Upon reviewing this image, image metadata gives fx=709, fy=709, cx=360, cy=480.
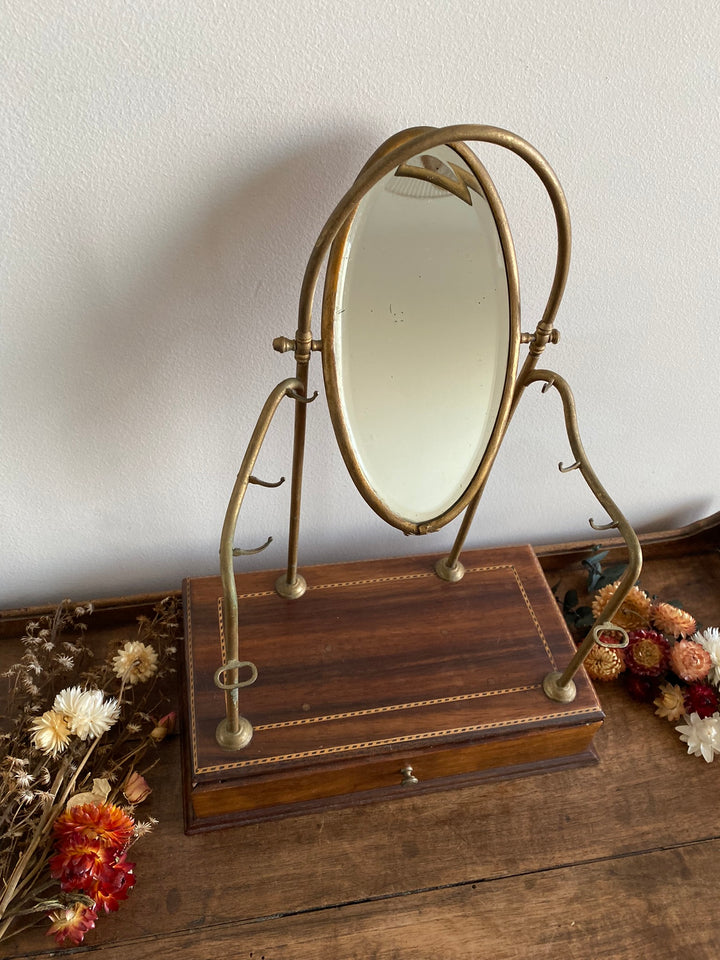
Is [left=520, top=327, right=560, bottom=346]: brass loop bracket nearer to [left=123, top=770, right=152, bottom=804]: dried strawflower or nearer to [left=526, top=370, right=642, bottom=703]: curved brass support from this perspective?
[left=526, top=370, right=642, bottom=703]: curved brass support

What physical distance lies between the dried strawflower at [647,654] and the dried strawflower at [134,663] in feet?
1.74

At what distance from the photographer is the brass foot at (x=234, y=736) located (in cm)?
63

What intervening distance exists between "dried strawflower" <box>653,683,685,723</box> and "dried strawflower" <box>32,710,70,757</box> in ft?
2.06

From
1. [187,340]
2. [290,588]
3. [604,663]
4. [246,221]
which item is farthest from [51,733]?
[604,663]

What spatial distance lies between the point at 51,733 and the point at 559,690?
A: 480 millimetres

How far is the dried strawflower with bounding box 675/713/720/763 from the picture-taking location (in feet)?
2.52

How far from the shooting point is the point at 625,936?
647mm

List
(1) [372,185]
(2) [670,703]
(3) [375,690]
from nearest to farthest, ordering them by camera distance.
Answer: (1) [372,185], (3) [375,690], (2) [670,703]

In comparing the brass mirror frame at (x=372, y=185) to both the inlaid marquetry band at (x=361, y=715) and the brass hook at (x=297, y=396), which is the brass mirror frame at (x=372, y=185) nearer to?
the brass hook at (x=297, y=396)

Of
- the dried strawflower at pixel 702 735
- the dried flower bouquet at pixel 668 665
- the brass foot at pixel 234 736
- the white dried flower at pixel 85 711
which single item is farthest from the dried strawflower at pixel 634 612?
the white dried flower at pixel 85 711

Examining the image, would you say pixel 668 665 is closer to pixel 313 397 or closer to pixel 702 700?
pixel 702 700

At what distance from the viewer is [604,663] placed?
31.7 inches

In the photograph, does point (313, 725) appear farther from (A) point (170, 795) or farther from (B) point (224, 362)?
(B) point (224, 362)

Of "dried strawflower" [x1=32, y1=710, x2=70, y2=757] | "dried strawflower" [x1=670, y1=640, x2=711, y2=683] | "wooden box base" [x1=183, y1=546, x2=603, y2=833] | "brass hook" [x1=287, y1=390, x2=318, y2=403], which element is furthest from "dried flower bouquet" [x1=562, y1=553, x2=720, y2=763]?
"dried strawflower" [x1=32, y1=710, x2=70, y2=757]
